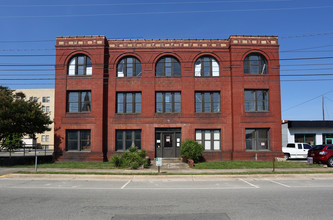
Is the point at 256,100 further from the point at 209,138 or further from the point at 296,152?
the point at 296,152

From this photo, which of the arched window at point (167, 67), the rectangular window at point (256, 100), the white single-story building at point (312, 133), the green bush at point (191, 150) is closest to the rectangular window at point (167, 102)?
the arched window at point (167, 67)

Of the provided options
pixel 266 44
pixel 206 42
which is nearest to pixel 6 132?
pixel 206 42

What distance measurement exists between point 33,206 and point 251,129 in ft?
59.4

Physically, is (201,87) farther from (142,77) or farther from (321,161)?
(321,161)

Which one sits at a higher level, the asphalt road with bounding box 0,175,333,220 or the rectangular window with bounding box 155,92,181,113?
the rectangular window with bounding box 155,92,181,113

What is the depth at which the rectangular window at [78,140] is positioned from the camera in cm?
2183

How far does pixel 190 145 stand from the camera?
19688mm

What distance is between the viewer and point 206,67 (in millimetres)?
22625

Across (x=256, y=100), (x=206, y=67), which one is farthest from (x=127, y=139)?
(x=256, y=100)

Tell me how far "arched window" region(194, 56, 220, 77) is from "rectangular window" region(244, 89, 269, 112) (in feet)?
10.4

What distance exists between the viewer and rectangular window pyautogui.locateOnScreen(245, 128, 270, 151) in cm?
2201

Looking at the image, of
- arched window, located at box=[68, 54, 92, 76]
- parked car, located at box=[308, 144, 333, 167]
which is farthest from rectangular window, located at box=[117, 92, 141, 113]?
Result: parked car, located at box=[308, 144, 333, 167]

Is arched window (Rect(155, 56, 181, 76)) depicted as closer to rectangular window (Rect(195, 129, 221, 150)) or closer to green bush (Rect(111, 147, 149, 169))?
rectangular window (Rect(195, 129, 221, 150))

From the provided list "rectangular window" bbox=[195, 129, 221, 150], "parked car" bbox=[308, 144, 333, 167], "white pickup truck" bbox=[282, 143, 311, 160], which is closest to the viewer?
"parked car" bbox=[308, 144, 333, 167]
